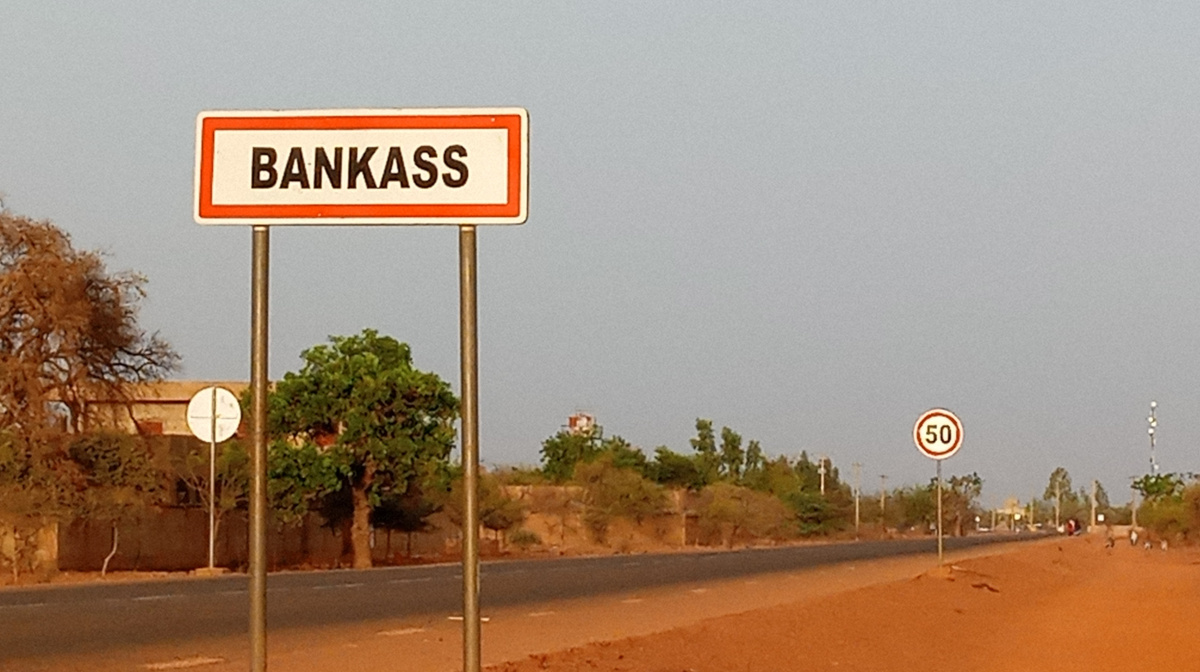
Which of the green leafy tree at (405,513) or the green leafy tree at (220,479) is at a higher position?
the green leafy tree at (220,479)

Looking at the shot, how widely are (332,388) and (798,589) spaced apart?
19760 mm

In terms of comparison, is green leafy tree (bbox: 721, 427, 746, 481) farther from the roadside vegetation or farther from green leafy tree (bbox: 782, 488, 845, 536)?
the roadside vegetation

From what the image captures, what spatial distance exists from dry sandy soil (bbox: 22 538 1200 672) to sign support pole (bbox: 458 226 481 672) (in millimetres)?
8927

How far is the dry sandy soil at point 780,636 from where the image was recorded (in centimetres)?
1705

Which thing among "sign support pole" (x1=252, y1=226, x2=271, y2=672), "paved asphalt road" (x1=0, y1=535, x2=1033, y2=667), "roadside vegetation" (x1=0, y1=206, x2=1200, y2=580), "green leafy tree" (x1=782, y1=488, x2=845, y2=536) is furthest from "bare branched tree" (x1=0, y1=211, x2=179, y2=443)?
"green leafy tree" (x1=782, y1=488, x2=845, y2=536)

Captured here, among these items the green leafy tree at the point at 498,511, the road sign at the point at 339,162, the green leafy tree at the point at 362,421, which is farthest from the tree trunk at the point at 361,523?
the road sign at the point at 339,162

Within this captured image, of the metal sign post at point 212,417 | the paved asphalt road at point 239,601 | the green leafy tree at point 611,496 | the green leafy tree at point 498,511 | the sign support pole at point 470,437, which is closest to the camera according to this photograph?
the sign support pole at point 470,437

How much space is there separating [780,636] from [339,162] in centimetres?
1463

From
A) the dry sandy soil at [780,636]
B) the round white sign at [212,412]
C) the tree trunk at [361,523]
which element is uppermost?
the round white sign at [212,412]

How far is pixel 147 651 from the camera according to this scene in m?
17.9

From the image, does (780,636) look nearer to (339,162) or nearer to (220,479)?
(339,162)

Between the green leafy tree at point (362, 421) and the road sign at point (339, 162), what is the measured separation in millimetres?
43542

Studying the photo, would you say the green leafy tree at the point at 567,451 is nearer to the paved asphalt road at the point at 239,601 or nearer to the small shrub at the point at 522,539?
the small shrub at the point at 522,539

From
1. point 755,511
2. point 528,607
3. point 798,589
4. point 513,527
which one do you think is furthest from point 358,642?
point 755,511
